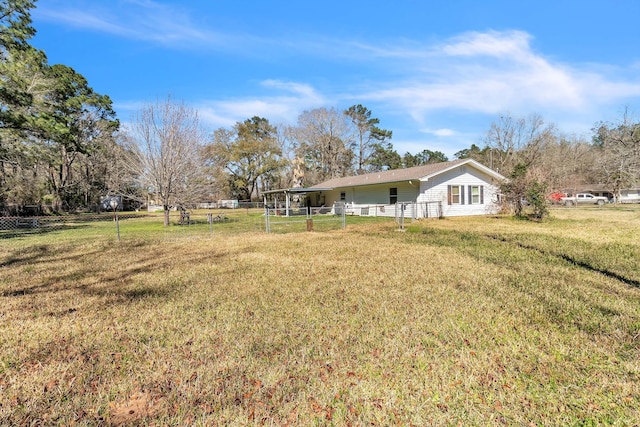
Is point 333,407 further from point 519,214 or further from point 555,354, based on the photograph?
point 519,214

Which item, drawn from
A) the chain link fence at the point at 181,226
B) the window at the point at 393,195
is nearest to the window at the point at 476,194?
the window at the point at 393,195

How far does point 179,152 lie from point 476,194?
18325mm

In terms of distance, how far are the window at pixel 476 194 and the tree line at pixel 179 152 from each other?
2.31 meters

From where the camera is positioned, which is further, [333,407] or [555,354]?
[555,354]

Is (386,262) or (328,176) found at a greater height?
(328,176)

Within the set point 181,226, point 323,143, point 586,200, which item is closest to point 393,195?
point 181,226

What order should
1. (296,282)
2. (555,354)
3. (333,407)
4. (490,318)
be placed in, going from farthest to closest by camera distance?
(296,282) < (490,318) < (555,354) < (333,407)

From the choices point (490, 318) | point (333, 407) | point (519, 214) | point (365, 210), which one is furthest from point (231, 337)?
point (365, 210)

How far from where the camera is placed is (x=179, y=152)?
17344 millimetres

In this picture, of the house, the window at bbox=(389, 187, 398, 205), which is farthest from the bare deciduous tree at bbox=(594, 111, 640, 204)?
the window at bbox=(389, 187, 398, 205)

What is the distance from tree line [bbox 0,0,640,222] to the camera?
15.6 m

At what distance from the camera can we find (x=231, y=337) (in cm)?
343

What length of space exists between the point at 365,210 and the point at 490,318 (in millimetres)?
18052

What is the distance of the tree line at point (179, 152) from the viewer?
15625mm
